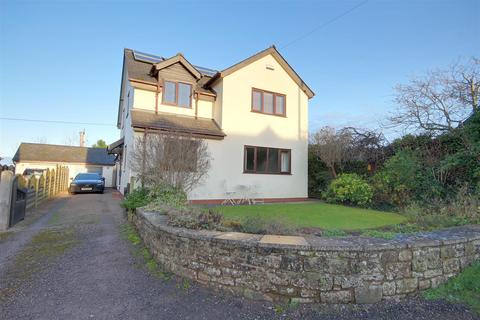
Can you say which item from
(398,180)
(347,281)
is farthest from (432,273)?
(398,180)

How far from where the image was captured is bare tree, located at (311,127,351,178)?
537 inches

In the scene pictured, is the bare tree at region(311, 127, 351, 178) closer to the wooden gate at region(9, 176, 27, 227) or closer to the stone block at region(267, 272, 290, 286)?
the stone block at region(267, 272, 290, 286)

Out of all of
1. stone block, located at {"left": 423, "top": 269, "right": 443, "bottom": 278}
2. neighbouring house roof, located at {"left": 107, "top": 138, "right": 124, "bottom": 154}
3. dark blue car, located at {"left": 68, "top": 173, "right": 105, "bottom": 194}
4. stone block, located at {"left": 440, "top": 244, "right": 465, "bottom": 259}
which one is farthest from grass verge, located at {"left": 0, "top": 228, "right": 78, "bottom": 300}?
dark blue car, located at {"left": 68, "top": 173, "right": 105, "bottom": 194}

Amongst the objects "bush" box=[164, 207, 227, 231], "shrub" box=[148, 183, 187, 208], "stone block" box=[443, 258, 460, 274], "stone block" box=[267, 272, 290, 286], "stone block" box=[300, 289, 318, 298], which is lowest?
"stone block" box=[300, 289, 318, 298]

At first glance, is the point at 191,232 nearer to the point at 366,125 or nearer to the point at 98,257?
the point at 98,257

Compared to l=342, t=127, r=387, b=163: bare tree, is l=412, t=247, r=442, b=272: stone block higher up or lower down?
lower down

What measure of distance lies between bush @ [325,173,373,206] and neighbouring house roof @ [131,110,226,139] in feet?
20.3

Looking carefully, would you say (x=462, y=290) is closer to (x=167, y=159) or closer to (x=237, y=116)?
(x=167, y=159)

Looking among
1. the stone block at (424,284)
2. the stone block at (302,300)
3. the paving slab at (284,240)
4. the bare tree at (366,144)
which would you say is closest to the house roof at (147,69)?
the bare tree at (366,144)

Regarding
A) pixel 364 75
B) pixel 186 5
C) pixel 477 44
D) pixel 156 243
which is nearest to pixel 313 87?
pixel 364 75

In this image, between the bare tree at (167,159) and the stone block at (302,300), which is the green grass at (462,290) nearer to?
the stone block at (302,300)

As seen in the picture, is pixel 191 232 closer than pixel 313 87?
Yes

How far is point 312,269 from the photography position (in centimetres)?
339

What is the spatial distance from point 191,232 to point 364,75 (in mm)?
11730
